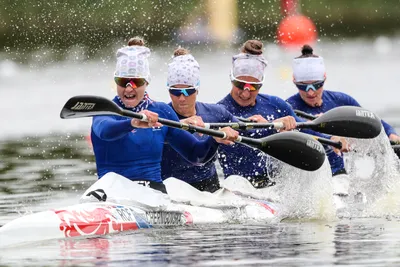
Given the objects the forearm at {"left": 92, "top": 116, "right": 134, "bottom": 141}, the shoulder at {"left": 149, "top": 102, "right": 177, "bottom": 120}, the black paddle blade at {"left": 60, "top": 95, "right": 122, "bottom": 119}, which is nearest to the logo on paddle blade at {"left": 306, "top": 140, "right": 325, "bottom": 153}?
the shoulder at {"left": 149, "top": 102, "right": 177, "bottom": 120}

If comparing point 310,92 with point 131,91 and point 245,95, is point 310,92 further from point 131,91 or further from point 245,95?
point 131,91

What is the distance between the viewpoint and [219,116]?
14.4m

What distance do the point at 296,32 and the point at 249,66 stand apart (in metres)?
27.6

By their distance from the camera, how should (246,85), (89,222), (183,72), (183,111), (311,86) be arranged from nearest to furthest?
(89,222) < (183,72) < (183,111) < (246,85) < (311,86)

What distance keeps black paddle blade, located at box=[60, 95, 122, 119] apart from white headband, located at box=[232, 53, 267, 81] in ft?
10.2

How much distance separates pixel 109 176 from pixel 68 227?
978 mm

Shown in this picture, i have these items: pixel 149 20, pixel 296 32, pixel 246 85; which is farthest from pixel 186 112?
pixel 296 32

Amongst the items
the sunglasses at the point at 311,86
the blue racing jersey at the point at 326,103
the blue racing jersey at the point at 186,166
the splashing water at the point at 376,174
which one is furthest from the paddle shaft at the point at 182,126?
the blue racing jersey at the point at 326,103

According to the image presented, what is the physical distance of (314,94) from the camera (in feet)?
54.4

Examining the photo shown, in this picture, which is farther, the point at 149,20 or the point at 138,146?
the point at 149,20

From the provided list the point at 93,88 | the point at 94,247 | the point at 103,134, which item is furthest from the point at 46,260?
the point at 93,88

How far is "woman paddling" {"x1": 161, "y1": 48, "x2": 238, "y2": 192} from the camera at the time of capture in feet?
45.5

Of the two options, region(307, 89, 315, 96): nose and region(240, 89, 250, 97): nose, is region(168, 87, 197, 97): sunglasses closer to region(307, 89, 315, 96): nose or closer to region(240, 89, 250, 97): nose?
region(240, 89, 250, 97): nose

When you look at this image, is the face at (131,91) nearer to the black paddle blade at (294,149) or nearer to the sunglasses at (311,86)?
the black paddle blade at (294,149)
